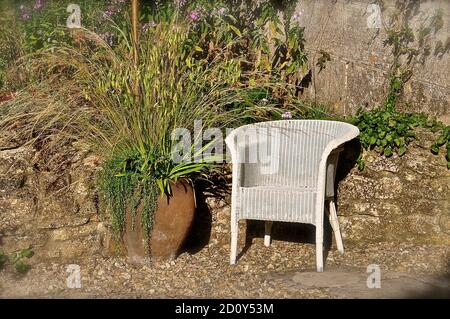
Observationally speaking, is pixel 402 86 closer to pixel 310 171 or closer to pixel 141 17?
pixel 310 171

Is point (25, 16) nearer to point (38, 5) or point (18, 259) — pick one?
point (38, 5)

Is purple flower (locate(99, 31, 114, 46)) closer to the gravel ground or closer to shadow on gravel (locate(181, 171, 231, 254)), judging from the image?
shadow on gravel (locate(181, 171, 231, 254))

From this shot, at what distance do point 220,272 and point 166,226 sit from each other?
16.5 inches

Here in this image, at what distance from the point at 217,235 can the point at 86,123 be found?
1.12 meters

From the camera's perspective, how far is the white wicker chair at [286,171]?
13.6 feet

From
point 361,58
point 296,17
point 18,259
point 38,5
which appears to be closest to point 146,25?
point 38,5

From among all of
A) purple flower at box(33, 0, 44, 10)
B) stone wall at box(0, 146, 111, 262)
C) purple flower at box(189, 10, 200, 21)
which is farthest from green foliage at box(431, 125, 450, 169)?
purple flower at box(33, 0, 44, 10)

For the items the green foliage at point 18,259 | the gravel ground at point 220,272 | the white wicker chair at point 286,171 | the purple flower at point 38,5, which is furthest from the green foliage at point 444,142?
the purple flower at point 38,5

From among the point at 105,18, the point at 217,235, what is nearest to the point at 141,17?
the point at 105,18

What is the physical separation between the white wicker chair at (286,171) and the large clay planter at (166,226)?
11.4 inches

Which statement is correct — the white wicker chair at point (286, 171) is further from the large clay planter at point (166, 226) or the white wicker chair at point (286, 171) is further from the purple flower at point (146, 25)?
the purple flower at point (146, 25)

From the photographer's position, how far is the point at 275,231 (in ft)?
16.3

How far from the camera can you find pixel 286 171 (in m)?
4.56

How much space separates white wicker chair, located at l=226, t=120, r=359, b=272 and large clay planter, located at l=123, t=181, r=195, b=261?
290 millimetres
